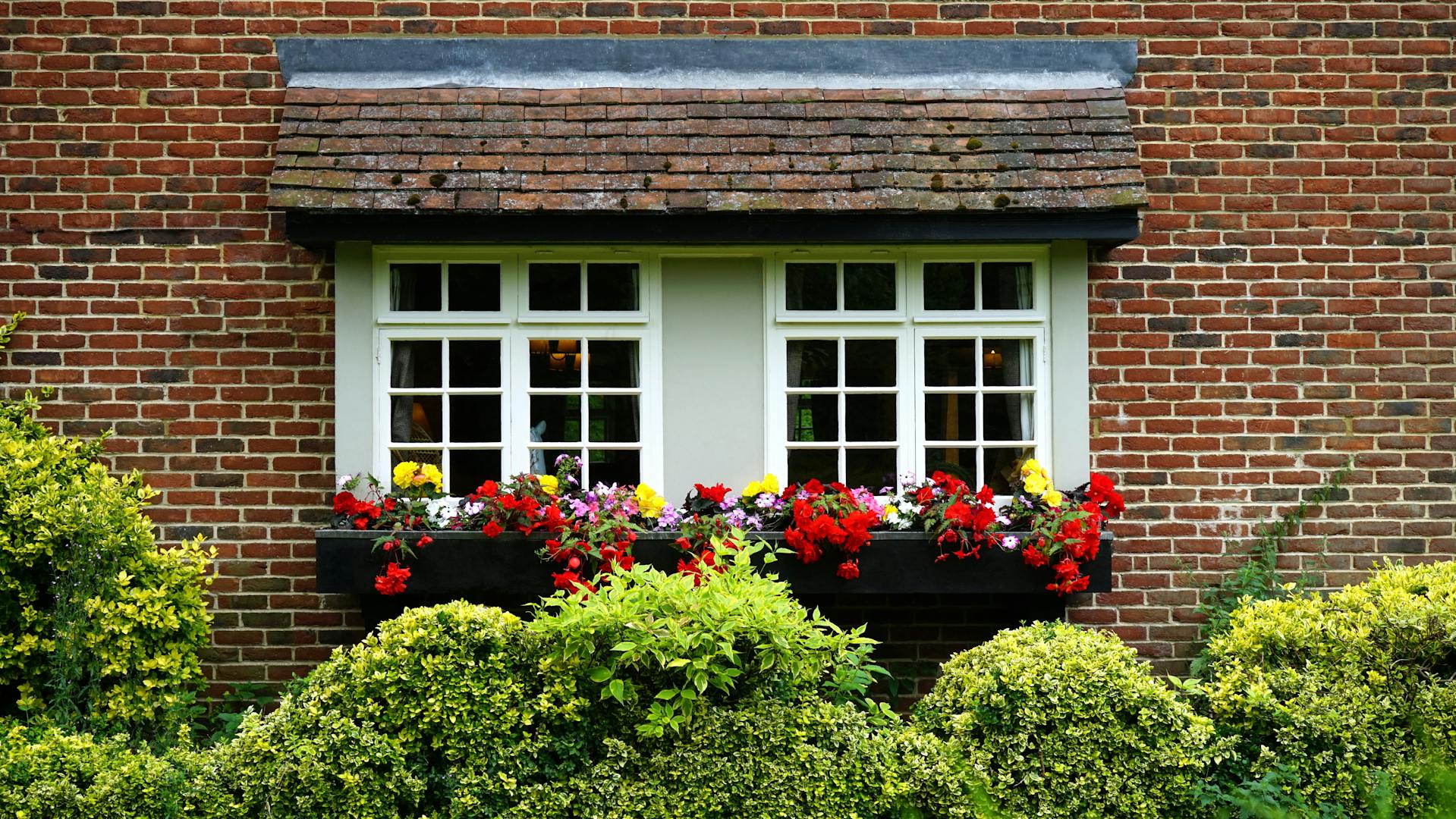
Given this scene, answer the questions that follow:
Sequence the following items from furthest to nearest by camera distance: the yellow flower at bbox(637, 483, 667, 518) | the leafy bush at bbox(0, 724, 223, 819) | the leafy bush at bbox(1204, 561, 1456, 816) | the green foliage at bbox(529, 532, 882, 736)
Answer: the yellow flower at bbox(637, 483, 667, 518) → the leafy bush at bbox(1204, 561, 1456, 816) → the leafy bush at bbox(0, 724, 223, 819) → the green foliage at bbox(529, 532, 882, 736)

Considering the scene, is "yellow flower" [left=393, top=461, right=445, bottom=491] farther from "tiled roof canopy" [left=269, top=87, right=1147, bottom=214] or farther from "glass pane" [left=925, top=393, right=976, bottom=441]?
"glass pane" [left=925, top=393, right=976, bottom=441]

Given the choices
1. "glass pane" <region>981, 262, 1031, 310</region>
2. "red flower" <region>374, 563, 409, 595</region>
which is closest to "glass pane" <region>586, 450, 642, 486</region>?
"red flower" <region>374, 563, 409, 595</region>

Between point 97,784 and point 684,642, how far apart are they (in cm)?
227

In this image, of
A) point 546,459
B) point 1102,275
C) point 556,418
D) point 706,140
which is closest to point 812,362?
point 706,140

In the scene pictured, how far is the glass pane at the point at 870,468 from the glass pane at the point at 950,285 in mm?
799

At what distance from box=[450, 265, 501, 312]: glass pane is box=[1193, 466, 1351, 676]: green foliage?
395cm

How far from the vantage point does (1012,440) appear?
17.7 feet

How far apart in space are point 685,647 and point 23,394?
396 centimetres

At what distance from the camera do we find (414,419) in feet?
17.6

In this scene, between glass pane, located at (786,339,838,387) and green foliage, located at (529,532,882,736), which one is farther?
glass pane, located at (786,339,838,387)

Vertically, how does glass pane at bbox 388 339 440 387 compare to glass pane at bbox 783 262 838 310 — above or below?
below

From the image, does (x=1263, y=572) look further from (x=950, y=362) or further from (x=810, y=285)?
(x=810, y=285)

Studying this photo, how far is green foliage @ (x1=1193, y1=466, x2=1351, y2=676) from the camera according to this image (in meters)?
5.46

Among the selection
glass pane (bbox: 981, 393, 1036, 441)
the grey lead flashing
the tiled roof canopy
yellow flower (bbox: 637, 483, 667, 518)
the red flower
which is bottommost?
the red flower
